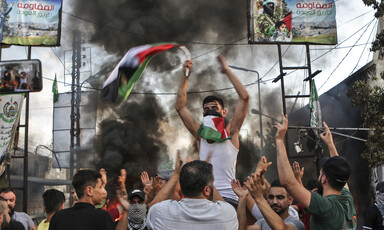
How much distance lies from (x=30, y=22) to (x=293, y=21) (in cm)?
855

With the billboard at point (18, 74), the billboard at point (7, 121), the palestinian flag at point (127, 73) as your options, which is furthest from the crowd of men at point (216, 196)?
the billboard at point (7, 121)

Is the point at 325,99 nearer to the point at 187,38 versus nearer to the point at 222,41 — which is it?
the point at 222,41

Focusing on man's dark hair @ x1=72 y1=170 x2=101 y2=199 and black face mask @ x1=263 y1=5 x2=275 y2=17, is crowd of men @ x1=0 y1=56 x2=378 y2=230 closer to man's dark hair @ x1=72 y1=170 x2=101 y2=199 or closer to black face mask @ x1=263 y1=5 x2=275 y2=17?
man's dark hair @ x1=72 y1=170 x2=101 y2=199

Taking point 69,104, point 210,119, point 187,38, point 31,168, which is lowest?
point 31,168

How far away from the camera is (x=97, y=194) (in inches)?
115

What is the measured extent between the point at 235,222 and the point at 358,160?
52.5 feet

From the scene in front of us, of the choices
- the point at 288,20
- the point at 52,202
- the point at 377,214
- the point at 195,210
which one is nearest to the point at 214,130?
the point at 195,210

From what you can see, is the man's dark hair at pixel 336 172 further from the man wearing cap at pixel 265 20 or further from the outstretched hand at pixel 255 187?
the man wearing cap at pixel 265 20

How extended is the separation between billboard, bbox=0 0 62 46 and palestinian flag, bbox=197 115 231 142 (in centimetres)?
1049

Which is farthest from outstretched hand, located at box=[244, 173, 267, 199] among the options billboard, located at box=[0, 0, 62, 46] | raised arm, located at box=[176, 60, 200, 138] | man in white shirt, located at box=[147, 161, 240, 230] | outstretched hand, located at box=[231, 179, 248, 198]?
billboard, located at box=[0, 0, 62, 46]

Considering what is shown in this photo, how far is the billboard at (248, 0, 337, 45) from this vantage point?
14.3m

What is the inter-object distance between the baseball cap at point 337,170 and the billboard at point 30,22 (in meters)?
11.4

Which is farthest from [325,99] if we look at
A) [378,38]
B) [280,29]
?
[378,38]

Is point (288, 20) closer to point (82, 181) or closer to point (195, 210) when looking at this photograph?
point (82, 181)
